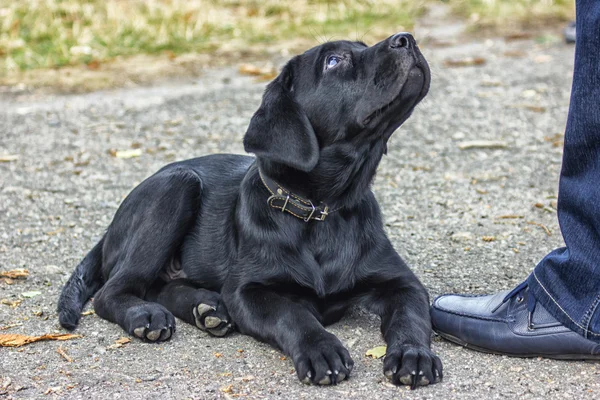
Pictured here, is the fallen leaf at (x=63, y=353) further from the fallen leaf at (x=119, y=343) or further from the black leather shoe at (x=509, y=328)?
the black leather shoe at (x=509, y=328)

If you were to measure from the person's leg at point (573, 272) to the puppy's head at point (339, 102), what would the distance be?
68 cm

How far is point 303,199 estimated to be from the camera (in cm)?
320

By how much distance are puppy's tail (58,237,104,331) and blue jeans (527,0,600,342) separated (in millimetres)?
1828

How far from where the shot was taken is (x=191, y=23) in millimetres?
8992

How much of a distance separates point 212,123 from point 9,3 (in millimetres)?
4157

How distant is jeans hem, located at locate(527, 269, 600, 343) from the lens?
8.71 ft

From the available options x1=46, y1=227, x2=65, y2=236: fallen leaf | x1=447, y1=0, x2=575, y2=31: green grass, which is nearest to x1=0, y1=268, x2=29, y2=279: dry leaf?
x1=46, y1=227, x2=65, y2=236: fallen leaf

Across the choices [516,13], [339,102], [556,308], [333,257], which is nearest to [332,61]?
[339,102]

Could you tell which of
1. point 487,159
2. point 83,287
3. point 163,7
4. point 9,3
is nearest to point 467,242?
point 487,159

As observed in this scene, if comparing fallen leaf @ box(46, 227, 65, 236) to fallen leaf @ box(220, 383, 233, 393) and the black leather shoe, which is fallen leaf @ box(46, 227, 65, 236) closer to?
fallen leaf @ box(220, 383, 233, 393)

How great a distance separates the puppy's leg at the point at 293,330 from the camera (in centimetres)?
266

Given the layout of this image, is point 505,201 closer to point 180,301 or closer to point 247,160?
point 247,160

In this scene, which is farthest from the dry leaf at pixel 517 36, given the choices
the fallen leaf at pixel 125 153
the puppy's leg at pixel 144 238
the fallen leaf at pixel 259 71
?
the puppy's leg at pixel 144 238

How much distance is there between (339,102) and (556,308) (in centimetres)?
113
